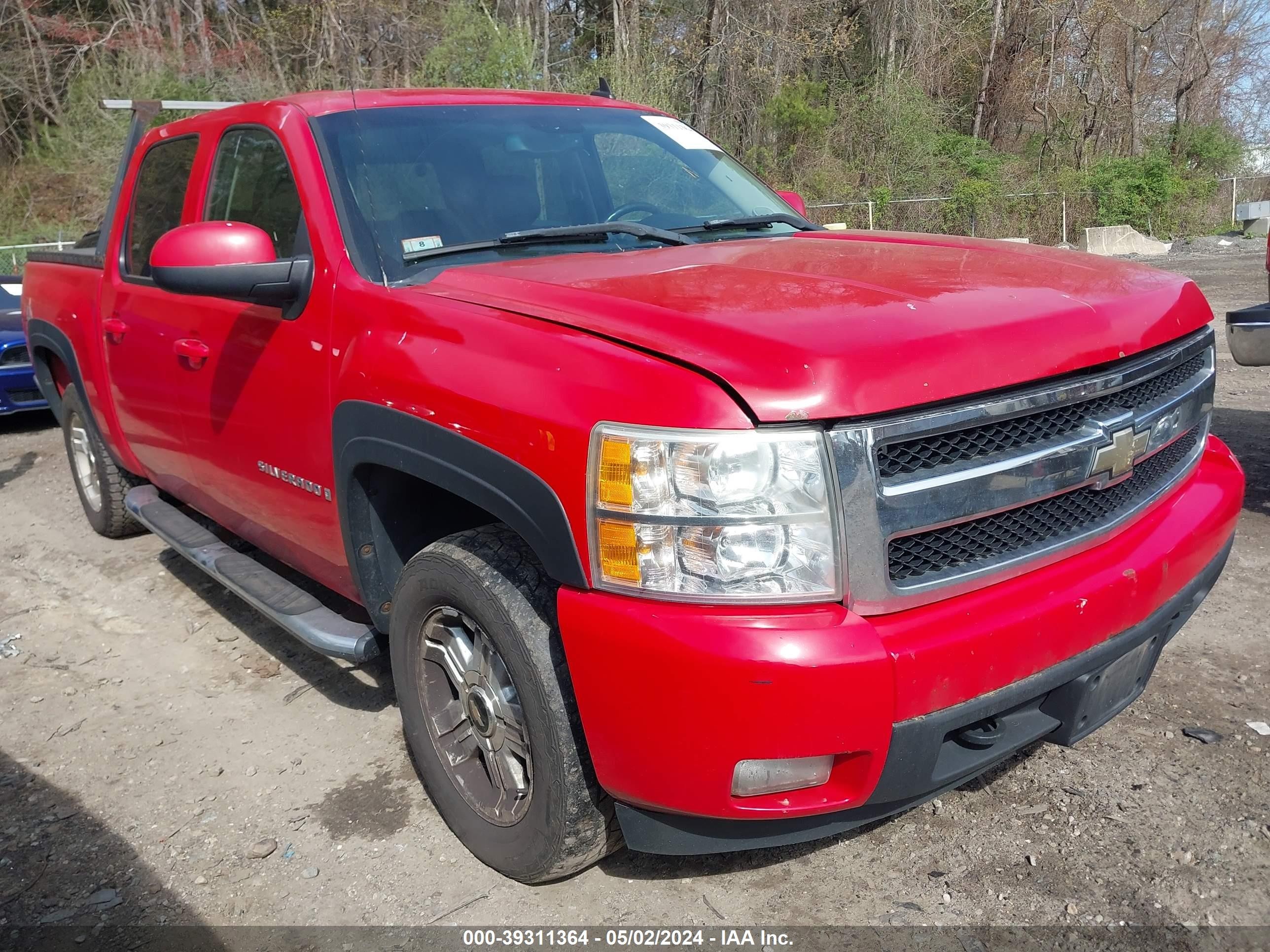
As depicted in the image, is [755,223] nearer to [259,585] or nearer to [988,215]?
[259,585]

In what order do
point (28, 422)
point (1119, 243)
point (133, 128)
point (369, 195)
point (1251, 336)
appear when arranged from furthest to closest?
point (1119, 243) → point (28, 422) → point (133, 128) → point (1251, 336) → point (369, 195)

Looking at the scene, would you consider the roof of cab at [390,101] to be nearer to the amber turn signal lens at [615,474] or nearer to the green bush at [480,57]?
the amber turn signal lens at [615,474]

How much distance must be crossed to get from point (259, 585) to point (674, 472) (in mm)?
2204

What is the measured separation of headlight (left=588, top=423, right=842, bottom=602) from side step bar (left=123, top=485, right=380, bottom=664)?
1397mm

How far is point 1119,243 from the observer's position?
23562 mm

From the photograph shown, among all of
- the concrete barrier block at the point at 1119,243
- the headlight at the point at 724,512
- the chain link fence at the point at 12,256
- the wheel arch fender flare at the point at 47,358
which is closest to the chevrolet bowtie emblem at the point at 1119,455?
the headlight at the point at 724,512

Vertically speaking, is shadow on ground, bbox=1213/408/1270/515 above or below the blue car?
below

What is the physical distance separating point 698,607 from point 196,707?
8.14ft

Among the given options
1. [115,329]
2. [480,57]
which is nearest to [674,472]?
[115,329]

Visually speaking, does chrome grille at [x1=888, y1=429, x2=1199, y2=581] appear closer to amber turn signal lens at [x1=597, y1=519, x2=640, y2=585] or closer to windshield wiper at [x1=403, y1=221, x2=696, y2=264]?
amber turn signal lens at [x1=597, y1=519, x2=640, y2=585]

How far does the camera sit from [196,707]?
12.3 feet

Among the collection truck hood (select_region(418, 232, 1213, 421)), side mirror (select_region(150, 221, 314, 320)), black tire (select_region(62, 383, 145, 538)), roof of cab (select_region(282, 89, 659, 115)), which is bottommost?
black tire (select_region(62, 383, 145, 538))

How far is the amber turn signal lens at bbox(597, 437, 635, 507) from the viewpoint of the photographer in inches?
78.2

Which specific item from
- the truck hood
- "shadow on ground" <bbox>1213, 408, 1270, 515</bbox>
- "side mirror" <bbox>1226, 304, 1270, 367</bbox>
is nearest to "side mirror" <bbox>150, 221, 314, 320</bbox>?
the truck hood
